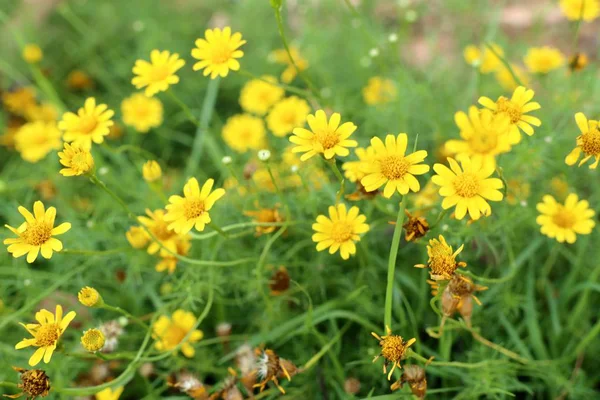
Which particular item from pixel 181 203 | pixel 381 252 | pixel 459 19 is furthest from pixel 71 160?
pixel 459 19

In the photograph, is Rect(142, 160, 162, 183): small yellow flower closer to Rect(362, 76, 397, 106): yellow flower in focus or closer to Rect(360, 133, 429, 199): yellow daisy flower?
Rect(360, 133, 429, 199): yellow daisy flower

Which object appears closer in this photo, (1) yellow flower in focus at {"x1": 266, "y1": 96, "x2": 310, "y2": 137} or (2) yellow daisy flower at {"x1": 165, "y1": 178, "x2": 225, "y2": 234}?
(2) yellow daisy flower at {"x1": 165, "y1": 178, "x2": 225, "y2": 234}

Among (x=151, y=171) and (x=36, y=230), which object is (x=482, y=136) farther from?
(x=36, y=230)

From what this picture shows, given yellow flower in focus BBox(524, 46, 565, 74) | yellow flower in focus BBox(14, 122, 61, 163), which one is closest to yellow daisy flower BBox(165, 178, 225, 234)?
yellow flower in focus BBox(14, 122, 61, 163)

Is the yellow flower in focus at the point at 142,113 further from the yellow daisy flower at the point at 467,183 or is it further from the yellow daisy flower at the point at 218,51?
the yellow daisy flower at the point at 467,183

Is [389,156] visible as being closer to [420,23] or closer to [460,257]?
[460,257]
